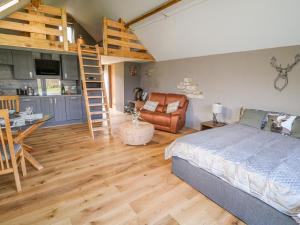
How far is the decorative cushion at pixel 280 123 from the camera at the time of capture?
278 cm

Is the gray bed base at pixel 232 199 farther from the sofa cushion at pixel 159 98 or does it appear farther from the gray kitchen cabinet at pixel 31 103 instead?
the gray kitchen cabinet at pixel 31 103

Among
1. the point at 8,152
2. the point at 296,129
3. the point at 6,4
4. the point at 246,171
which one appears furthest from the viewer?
the point at 6,4

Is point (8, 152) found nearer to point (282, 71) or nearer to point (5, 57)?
A: point (5, 57)

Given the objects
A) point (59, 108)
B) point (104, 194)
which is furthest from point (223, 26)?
point (59, 108)

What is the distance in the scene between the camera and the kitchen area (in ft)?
14.6

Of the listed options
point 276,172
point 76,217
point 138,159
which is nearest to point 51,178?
point 76,217

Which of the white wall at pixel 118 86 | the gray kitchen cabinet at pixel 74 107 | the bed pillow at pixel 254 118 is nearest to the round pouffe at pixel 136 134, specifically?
the bed pillow at pixel 254 118

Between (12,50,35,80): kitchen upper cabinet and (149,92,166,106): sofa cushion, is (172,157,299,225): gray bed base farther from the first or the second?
(12,50,35,80): kitchen upper cabinet

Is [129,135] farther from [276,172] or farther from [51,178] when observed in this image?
[276,172]

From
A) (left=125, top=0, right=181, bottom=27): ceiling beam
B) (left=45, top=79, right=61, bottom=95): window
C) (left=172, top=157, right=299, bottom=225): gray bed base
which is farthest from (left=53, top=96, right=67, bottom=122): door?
(left=172, top=157, right=299, bottom=225): gray bed base

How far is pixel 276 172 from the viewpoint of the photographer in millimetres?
1560

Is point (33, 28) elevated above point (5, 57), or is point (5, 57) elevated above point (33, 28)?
point (33, 28)

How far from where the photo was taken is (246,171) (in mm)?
1649

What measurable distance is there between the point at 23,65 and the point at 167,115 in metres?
4.02
